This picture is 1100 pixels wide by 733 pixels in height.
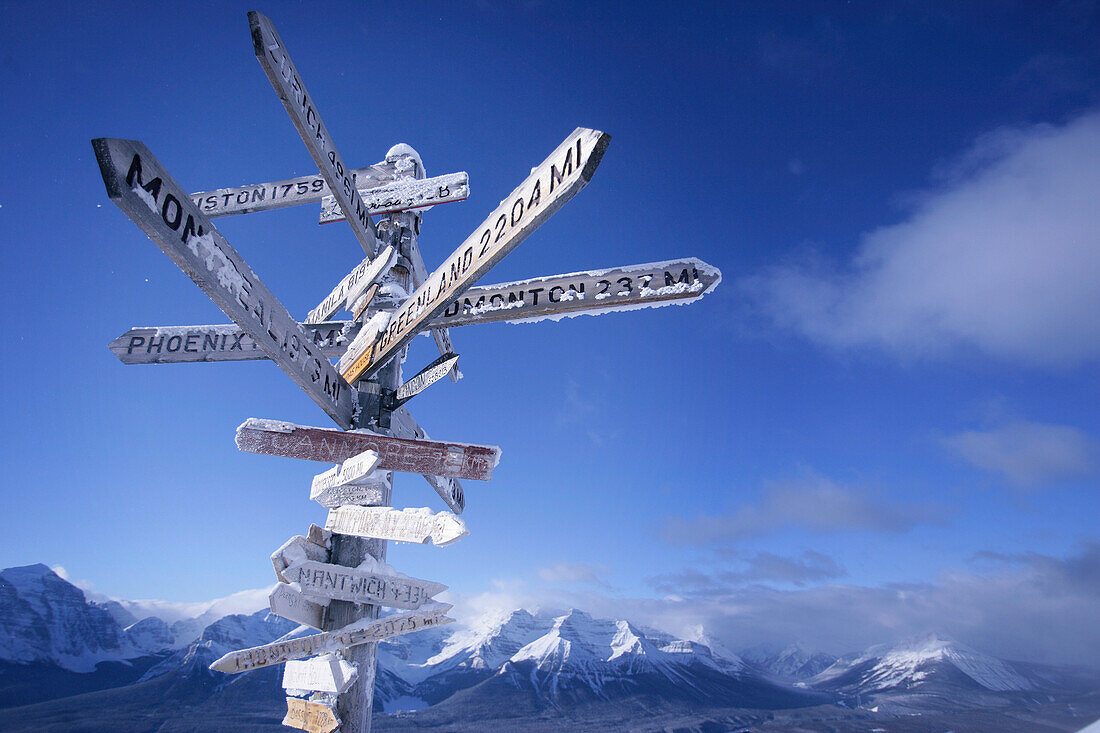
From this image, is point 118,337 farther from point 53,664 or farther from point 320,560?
point 53,664

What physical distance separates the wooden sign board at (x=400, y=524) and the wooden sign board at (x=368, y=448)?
1.41 feet

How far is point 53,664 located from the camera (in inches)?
6590

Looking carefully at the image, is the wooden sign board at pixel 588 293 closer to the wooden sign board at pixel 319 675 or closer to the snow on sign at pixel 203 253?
the snow on sign at pixel 203 253

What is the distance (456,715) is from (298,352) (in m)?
213

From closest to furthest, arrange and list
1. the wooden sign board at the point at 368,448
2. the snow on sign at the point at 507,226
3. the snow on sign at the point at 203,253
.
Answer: the snow on sign at the point at 203,253
the snow on sign at the point at 507,226
the wooden sign board at the point at 368,448

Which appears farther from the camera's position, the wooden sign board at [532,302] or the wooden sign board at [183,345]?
the wooden sign board at [183,345]

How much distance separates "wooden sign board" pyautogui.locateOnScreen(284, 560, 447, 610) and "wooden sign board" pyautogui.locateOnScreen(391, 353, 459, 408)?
4.60 ft

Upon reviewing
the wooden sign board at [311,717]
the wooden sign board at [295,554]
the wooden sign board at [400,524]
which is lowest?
the wooden sign board at [311,717]

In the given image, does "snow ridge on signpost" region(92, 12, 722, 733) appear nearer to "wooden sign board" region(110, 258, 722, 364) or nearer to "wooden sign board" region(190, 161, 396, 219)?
"wooden sign board" region(110, 258, 722, 364)

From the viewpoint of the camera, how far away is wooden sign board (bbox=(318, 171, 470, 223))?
5.58 m

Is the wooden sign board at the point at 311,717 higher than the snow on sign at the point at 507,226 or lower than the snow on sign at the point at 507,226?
lower

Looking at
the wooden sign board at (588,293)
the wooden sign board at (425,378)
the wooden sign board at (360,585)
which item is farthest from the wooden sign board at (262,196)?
the wooden sign board at (360,585)

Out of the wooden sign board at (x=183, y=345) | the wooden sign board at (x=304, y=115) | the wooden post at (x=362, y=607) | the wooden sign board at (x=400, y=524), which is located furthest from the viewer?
the wooden sign board at (x=183, y=345)

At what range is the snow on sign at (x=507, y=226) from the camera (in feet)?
6.64
